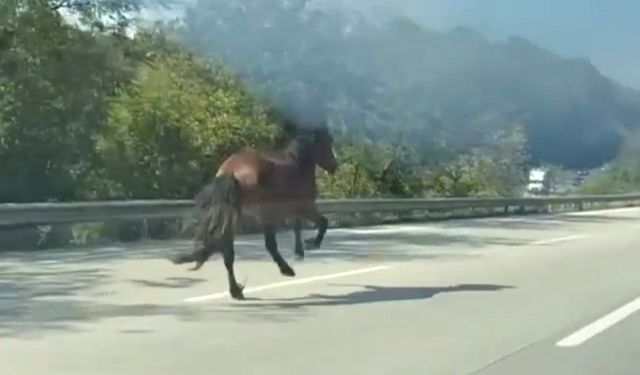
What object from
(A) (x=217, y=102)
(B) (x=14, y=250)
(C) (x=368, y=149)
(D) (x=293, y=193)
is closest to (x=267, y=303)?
(D) (x=293, y=193)

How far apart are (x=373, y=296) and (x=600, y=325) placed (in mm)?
2873

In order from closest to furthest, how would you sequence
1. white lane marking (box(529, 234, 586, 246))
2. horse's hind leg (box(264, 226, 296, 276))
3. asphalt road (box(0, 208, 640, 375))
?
asphalt road (box(0, 208, 640, 375)) < horse's hind leg (box(264, 226, 296, 276)) < white lane marking (box(529, 234, 586, 246))

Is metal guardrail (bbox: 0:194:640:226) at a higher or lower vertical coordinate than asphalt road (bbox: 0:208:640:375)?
higher

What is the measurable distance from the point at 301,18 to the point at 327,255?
11.1 m

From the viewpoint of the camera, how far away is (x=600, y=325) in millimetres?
12727

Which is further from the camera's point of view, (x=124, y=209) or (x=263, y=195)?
(x=124, y=209)

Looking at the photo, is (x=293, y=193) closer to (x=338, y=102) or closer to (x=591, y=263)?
(x=591, y=263)

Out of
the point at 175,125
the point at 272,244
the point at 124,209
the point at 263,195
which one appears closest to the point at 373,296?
the point at 272,244

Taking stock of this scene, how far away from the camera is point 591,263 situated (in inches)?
807

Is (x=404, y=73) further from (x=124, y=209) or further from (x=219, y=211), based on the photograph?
(x=219, y=211)

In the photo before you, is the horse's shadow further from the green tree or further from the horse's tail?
the green tree

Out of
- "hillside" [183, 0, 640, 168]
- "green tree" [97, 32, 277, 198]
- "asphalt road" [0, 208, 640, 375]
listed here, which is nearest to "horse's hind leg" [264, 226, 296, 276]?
A: "asphalt road" [0, 208, 640, 375]

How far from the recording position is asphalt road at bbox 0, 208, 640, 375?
400 inches

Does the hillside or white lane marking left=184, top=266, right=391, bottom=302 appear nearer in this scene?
white lane marking left=184, top=266, right=391, bottom=302
